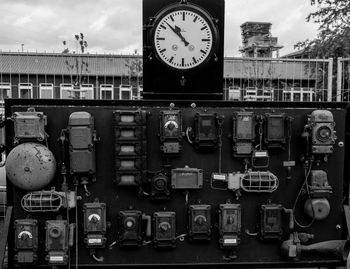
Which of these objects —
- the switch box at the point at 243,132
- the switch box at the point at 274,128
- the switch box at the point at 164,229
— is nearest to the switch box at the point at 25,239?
the switch box at the point at 164,229

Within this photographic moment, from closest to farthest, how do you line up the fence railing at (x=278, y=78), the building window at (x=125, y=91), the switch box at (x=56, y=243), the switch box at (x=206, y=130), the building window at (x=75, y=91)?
the switch box at (x=56, y=243) < the switch box at (x=206, y=130) < the building window at (x=75, y=91) < the fence railing at (x=278, y=78) < the building window at (x=125, y=91)

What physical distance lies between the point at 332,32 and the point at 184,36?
12.6 metres

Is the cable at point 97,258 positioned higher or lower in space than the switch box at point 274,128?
lower

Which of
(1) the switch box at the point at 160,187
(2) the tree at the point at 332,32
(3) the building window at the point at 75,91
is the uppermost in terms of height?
(2) the tree at the point at 332,32

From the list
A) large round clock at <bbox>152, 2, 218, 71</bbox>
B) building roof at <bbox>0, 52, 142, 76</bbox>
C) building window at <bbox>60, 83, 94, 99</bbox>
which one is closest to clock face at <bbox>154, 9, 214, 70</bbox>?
large round clock at <bbox>152, 2, 218, 71</bbox>

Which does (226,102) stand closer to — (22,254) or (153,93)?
(153,93)

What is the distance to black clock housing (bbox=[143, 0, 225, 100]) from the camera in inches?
160

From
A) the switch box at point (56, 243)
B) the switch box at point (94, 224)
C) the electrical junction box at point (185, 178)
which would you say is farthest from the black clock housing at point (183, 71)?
the switch box at point (56, 243)

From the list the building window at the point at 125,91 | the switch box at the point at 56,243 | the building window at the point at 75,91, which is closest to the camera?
the switch box at the point at 56,243

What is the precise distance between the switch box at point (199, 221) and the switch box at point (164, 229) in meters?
0.15

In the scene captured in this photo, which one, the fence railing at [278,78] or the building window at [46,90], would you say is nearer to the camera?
the building window at [46,90]

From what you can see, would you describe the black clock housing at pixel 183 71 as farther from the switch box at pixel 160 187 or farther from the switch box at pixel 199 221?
the switch box at pixel 199 221

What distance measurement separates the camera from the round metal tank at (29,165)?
3553mm

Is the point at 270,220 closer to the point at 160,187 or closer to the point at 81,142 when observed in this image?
the point at 160,187
